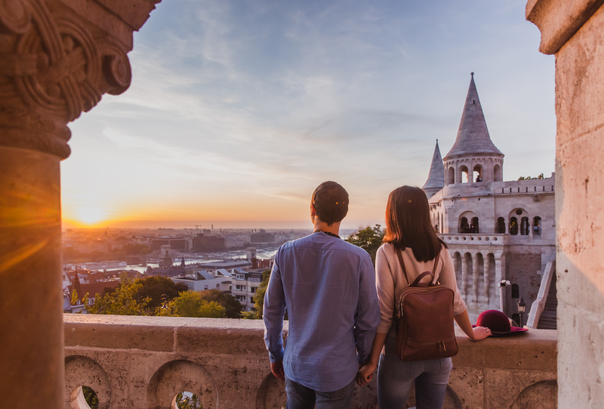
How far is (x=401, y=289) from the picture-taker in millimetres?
1649

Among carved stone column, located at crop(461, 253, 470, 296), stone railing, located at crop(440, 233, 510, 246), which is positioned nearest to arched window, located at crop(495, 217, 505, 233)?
stone railing, located at crop(440, 233, 510, 246)

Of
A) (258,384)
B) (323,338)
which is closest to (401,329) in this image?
(323,338)

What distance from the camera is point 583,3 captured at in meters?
1.08

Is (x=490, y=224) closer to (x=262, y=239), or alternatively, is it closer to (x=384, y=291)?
(x=384, y=291)

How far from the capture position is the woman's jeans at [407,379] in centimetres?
161

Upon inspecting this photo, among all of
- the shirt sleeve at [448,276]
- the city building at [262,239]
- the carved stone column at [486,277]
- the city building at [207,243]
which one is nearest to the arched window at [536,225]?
Result: the carved stone column at [486,277]

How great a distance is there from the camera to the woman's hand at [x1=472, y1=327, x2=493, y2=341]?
192 centimetres

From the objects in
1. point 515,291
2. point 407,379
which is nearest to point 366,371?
point 407,379

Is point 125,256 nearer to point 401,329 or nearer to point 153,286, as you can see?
point 153,286

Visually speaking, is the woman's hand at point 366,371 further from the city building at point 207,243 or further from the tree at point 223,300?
the city building at point 207,243

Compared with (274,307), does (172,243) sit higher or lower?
lower

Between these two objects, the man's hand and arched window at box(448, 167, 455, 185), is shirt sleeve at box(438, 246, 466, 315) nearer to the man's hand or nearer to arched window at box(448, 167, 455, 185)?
the man's hand

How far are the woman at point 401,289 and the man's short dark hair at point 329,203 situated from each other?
0.25m

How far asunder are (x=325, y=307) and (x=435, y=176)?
37.9 m
